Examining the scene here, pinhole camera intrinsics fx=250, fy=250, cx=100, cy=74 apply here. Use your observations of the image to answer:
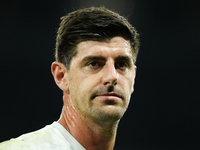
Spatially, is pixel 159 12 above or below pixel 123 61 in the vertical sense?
above

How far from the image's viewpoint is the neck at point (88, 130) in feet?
4.98

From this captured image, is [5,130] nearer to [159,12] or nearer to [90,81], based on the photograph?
[90,81]

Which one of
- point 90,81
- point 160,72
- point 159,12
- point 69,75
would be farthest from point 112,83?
point 159,12

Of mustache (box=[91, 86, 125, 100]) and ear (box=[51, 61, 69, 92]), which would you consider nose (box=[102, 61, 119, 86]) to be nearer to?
mustache (box=[91, 86, 125, 100])

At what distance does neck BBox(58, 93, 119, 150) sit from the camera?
152cm

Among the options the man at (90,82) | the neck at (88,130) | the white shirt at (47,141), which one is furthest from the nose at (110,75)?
the white shirt at (47,141)

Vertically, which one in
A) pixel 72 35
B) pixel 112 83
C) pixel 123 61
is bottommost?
pixel 112 83

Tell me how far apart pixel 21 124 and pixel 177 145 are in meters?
2.44

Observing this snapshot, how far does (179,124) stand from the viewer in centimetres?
405

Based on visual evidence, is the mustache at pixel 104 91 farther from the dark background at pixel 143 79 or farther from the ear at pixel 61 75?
the dark background at pixel 143 79

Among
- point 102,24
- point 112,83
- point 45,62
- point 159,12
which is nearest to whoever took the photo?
point 112,83

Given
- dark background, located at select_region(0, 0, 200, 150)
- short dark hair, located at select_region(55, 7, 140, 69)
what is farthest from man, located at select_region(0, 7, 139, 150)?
dark background, located at select_region(0, 0, 200, 150)

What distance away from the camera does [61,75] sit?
166 cm

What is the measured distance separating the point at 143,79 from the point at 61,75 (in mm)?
2675
